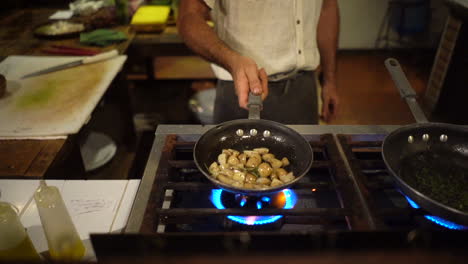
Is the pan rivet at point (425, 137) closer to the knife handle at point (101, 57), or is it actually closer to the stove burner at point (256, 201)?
the stove burner at point (256, 201)

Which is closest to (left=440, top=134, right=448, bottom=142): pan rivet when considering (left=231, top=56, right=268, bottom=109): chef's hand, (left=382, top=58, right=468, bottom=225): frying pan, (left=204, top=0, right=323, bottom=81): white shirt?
(left=382, top=58, right=468, bottom=225): frying pan

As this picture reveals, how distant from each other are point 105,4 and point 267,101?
1.53 metres

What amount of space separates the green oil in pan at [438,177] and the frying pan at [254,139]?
0.85 feet

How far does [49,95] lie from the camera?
1.54m

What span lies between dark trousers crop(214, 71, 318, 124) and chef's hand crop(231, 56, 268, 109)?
16.6 inches

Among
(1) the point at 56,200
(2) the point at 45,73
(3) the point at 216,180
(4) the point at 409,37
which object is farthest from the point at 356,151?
(4) the point at 409,37

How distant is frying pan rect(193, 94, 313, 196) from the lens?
3.17 ft

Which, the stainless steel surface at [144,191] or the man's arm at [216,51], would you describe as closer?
the stainless steel surface at [144,191]

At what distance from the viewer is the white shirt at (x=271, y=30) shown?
1.31 m

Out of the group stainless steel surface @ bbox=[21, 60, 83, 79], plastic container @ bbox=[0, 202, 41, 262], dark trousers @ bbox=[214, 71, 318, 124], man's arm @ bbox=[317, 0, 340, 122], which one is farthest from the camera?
stainless steel surface @ bbox=[21, 60, 83, 79]

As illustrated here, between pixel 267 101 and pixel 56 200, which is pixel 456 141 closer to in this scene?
pixel 267 101

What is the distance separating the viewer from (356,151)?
3.48 feet

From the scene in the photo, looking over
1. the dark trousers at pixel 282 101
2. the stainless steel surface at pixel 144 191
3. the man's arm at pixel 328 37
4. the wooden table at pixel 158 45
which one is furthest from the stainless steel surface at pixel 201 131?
the wooden table at pixel 158 45

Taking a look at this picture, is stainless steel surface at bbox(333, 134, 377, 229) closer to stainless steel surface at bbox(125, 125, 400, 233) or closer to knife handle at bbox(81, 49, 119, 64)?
stainless steel surface at bbox(125, 125, 400, 233)
